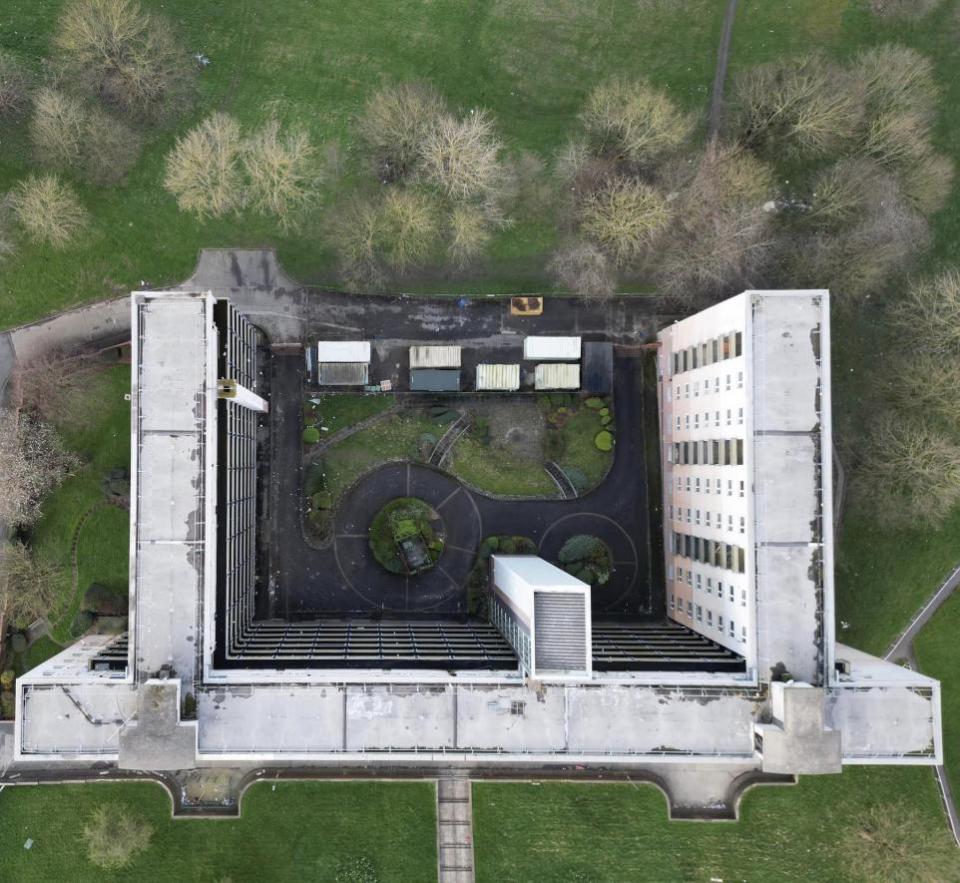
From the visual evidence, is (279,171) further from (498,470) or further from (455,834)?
(455,834)

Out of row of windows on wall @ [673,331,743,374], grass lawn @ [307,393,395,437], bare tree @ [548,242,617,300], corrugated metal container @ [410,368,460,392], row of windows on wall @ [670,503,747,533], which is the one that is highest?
bare tree @ [548,242,617,300]

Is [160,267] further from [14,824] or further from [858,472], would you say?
[858,472]

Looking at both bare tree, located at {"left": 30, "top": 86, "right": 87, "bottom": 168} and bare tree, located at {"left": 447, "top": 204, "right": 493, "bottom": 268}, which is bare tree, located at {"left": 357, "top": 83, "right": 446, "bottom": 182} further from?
bare tree, located at {"left": 30, "top": 86, "right": 87, "bottom": 168}

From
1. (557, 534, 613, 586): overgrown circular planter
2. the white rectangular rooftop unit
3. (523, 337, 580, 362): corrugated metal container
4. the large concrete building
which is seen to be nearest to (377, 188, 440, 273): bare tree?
(523, 337, 580, 362): corrugated metal container

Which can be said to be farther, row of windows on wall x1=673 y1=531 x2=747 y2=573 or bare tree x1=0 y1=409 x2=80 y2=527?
bare tree x1=0 y1=409 x2=80 y2=527

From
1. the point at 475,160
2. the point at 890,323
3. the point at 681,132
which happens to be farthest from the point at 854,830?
the point at 475,160

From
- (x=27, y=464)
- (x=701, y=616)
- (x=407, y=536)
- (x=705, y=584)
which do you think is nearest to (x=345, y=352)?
(x=407, y=536)
